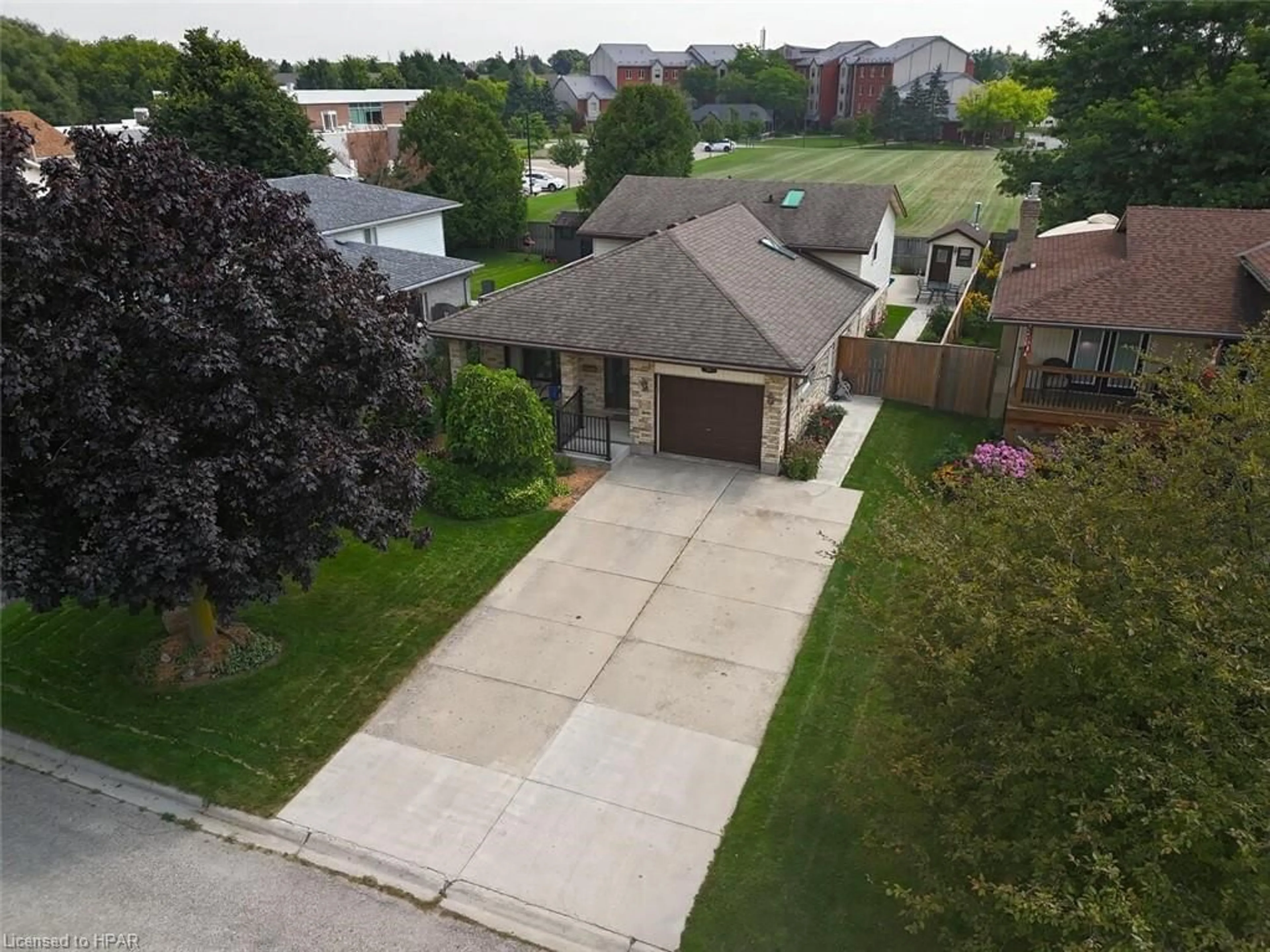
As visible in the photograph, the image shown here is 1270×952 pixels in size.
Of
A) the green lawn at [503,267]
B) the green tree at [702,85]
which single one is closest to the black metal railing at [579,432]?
the green lawn at [503,267]

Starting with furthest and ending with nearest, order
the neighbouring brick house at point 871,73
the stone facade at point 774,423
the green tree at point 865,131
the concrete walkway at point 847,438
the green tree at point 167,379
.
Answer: the neighbouring brick house at point 871,73 → the green tree at point 865,131 → the concrete walkway at point 847,438 → the stone facade at point 774,423 → the green tree at point 167,379

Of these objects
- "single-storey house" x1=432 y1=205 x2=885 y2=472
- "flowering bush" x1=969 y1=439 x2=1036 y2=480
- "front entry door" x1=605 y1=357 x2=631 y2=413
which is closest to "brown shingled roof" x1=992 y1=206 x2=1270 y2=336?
"flowering bush" x1=969 y1=439 x2=1036 y2=480

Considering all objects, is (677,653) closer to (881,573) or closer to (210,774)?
(881,573)

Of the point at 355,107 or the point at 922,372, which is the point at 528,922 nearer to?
the point at 922,372

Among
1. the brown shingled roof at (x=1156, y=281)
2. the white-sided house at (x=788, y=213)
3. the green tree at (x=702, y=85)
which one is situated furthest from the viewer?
A: the green tree at (x=702, y=85)

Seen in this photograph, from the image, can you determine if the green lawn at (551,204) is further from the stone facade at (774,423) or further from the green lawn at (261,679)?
the green lawn at (261,679)

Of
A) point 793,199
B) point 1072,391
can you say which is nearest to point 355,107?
point 793,199
